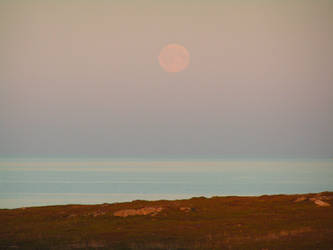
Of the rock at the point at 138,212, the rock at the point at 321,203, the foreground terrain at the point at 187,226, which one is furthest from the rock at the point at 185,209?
the rock at the point at 321,203

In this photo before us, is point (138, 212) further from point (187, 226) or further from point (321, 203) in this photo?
point (321, 203)

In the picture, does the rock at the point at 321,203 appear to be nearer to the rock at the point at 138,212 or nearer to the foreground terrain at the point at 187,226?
the foreground terrain at the point at 187,226

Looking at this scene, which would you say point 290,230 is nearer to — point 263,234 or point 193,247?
point 263,234

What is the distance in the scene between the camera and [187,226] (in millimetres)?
52375

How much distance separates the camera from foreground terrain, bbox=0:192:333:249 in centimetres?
4294

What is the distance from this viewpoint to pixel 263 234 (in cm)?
4544

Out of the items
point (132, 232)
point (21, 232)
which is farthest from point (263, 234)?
point (21, 232)

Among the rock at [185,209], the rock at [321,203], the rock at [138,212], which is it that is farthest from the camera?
the rock at [185,209]

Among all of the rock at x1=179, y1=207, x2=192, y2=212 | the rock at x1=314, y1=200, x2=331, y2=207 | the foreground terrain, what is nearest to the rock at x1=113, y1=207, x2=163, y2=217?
the foreground terrain

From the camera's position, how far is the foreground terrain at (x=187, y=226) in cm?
4294

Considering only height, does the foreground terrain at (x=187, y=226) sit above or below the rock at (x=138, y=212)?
below

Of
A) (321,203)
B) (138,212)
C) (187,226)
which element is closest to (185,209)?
(138,212)

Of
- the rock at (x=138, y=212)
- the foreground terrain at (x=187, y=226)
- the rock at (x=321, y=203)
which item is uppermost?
the rock at (x=321, y=203)

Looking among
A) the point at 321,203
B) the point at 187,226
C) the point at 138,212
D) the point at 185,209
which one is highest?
the point at 321,203
